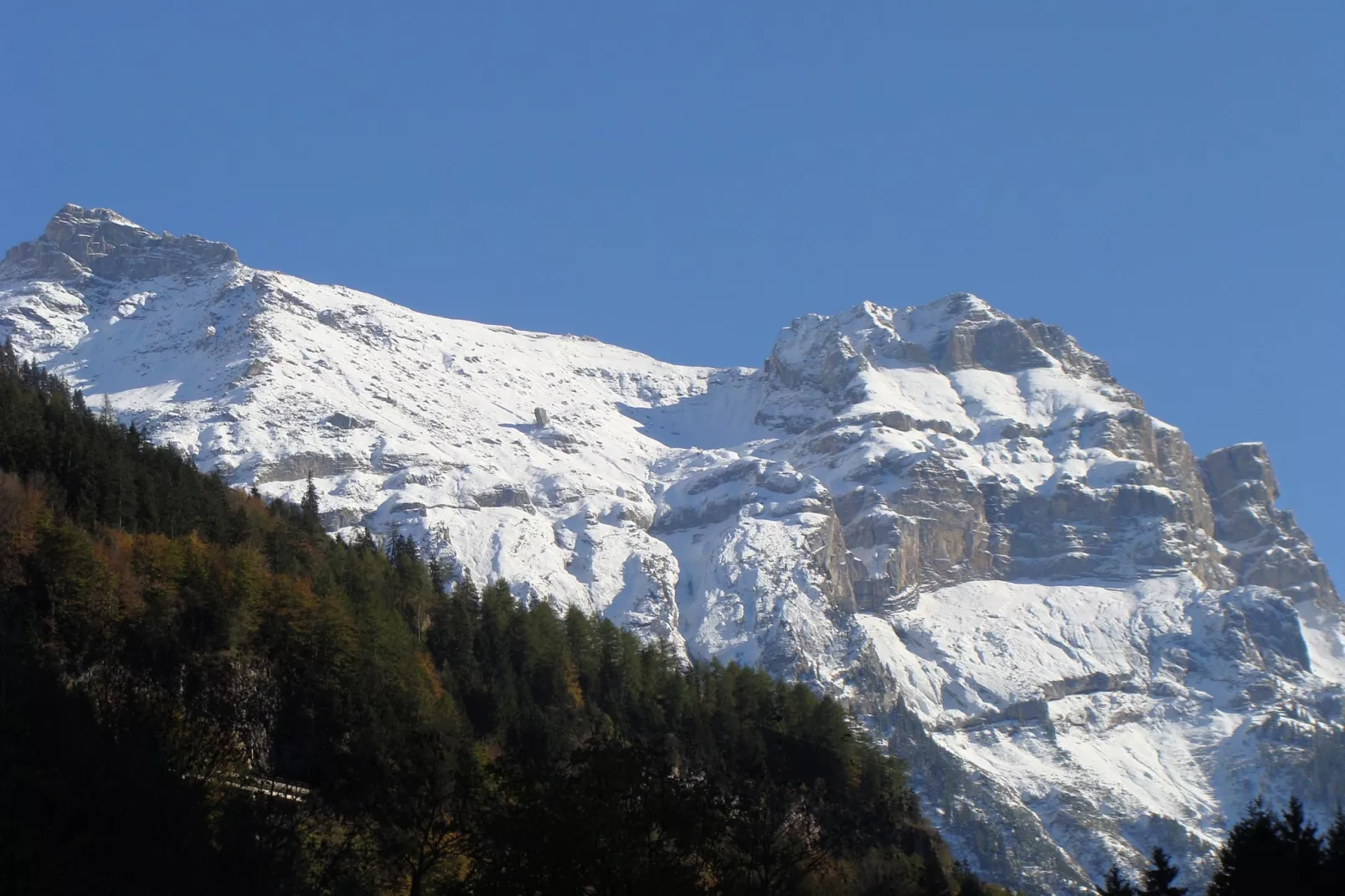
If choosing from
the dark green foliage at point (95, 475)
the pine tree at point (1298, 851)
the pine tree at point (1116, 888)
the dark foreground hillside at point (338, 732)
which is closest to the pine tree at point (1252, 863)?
the pine tree at point (1298, 851)

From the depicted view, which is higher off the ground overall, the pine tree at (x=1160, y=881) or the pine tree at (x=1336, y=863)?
the pine tree at (x=1336, y=863)

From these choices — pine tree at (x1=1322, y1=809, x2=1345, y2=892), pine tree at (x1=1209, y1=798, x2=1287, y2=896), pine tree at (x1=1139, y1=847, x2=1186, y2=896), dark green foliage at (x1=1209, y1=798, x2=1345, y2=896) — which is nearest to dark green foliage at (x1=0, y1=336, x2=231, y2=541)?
pine tree at (x1=1139, y1=847, x2=1186, y2=896)

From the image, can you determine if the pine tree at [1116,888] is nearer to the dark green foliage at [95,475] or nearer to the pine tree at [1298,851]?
the pine tree at [1298,851]

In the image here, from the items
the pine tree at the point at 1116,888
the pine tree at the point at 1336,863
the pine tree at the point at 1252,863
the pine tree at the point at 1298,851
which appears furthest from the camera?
the pine tree at the point at 1116,888

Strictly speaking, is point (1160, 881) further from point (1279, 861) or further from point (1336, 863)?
point (1336, 863)

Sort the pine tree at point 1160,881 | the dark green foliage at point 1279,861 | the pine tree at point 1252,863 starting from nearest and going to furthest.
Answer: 1. the dark green foliage at point 1279,861
2. the pine tree at point 1252,863
3. the pine tree at point 1160,881

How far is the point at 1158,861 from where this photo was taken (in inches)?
3174

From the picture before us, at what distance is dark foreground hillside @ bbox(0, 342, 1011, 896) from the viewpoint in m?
63.2

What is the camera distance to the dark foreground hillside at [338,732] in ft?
207

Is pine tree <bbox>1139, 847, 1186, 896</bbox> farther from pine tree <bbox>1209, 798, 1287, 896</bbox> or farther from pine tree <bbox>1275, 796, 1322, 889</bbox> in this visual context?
pine tree <bbox>1275, 796, 1322, 889</bbox>

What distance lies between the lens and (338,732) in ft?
298

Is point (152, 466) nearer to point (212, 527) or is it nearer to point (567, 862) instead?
point (212, 527)

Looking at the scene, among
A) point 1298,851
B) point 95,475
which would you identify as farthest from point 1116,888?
point 95,475

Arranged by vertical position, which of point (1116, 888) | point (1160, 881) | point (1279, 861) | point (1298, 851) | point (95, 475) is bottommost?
point (1116, 888)
